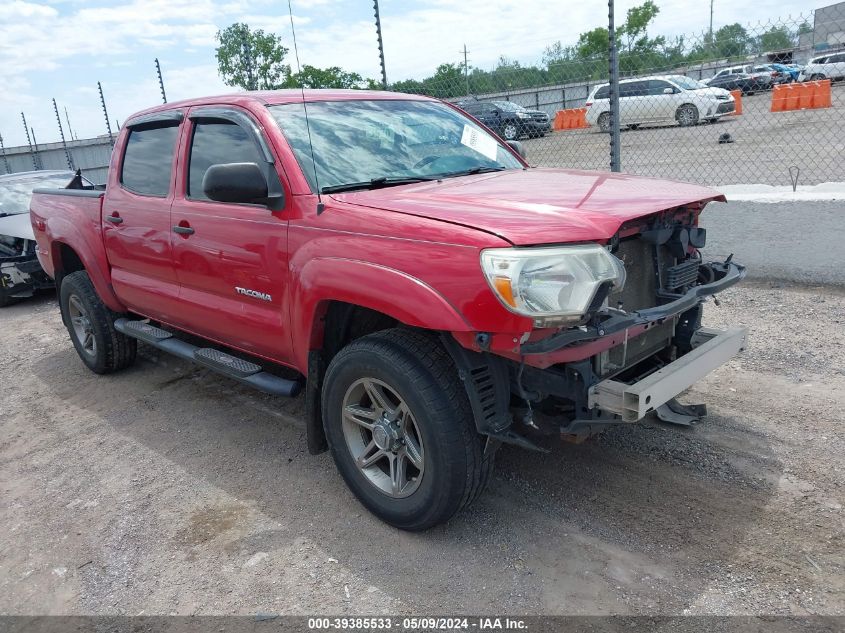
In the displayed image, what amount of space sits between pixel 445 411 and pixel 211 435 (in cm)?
224

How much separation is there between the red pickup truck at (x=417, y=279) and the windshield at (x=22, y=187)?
18.8ft

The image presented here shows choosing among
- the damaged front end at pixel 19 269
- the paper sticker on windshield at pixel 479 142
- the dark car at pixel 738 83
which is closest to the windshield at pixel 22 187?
the damaged front end at pixel 19 269

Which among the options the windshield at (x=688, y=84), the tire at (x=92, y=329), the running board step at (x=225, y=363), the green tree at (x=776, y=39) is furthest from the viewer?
the windshield at (x=688, y=84)

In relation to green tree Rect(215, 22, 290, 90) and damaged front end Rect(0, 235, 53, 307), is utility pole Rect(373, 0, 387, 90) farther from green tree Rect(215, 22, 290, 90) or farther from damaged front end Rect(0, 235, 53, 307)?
damaged front end Rect(0, 235, 53, 307)

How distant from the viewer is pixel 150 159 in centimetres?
464

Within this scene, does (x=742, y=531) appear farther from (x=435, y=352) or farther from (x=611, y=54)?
(x=611, y=54)

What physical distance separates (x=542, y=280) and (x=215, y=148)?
2409 mm

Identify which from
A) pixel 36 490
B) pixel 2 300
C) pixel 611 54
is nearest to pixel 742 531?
pixel 36 490

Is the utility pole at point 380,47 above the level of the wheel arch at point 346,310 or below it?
above

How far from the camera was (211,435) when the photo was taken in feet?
14.4

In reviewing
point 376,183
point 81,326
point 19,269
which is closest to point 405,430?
point 376,183

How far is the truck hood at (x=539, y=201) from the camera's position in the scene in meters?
2.56

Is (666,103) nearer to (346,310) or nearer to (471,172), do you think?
(471,172)

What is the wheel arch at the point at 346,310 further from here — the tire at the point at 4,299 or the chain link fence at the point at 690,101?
the tire at the point at 4,299
